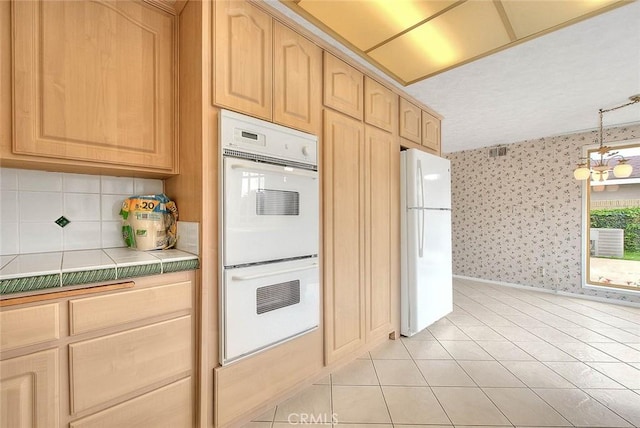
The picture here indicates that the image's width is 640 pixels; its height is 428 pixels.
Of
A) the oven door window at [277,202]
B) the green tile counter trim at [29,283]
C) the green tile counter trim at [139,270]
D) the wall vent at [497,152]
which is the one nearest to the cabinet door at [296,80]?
the oven door window at [277,202]

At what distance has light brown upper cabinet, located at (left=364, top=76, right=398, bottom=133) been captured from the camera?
6.99ft

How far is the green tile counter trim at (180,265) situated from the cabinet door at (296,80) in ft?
2.91

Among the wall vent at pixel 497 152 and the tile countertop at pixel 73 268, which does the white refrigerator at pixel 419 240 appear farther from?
the wall vent at pixel 497 152

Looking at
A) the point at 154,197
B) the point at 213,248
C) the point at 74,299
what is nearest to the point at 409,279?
the point at 213,248

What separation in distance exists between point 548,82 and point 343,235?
2396 millimetres

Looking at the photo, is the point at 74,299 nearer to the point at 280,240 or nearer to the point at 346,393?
the point at 280,240

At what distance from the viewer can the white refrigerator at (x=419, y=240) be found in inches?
94.7

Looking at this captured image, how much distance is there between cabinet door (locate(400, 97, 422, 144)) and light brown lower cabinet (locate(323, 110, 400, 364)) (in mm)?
224

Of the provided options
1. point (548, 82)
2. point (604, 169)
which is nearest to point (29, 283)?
point (548, 82)

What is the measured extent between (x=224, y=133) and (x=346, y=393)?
68.0 inches

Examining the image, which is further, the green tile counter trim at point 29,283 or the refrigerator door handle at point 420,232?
the refrigerator door handle at point 420,232

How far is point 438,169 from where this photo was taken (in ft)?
8.73

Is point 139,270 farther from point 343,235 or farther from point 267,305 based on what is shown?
point 343,235

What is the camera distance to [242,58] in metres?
1.38
